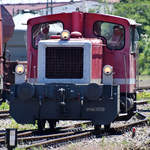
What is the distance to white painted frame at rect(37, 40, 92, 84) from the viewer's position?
11.6 m

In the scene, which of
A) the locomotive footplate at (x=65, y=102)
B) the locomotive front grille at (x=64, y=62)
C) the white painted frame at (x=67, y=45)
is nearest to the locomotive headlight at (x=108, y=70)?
the locomotive footplate at (x=65, y=102)

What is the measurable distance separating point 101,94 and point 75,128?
7.38ft

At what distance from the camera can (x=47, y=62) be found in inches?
463

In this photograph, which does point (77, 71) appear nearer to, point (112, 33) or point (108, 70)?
point (108, 70)

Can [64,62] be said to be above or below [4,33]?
below

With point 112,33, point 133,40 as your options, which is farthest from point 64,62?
point 133,40

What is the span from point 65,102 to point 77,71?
2.61ft

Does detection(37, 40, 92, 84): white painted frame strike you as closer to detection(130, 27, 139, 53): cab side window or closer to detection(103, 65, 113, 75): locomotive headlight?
detection(103, 65, 113, 75): locomotive headlight

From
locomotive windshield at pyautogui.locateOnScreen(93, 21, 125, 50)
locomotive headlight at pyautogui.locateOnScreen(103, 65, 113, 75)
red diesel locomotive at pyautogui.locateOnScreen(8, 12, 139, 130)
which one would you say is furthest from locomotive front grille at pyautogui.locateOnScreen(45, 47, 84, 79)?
locomotive windshield at pyautogui.locateOnScreen(93, 21, 125, 50)

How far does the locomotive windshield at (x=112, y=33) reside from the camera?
40.5 feet

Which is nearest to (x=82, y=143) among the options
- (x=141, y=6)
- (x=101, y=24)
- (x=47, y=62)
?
(x=47, y=62)

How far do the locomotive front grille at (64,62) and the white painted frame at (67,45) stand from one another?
8 centimetres

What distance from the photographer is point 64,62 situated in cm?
1173

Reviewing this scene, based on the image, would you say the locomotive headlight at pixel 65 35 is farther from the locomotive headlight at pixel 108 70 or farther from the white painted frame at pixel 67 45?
the locomotive headlight at pixel 108 70
